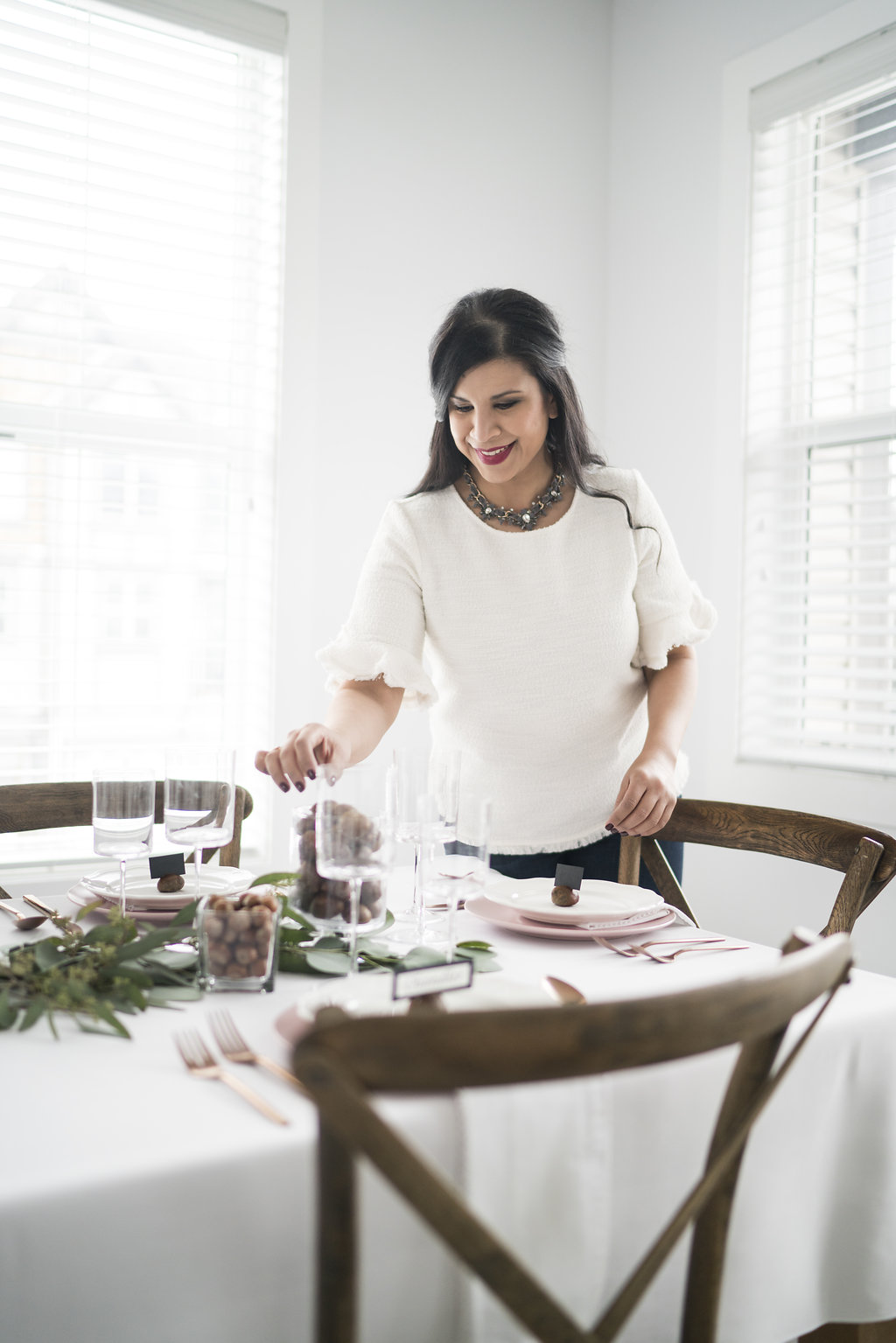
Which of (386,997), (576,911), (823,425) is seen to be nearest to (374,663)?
(576,911)

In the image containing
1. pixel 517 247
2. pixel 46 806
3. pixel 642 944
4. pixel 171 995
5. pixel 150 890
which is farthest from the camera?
pixel 517 247

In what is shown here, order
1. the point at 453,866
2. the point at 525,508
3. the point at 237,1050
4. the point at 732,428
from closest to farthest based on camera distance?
the point at 237,1050 → the point at 453,866 → the point at 525,508 → the point at 732,428

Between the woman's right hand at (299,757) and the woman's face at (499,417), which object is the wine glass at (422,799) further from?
the woman's face at (499,417)

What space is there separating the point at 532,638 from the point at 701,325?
60.8 inches

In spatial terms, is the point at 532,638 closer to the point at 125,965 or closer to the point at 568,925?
the point at 568,925

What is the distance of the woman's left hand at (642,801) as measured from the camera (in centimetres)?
132

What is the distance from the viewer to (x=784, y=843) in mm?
1477

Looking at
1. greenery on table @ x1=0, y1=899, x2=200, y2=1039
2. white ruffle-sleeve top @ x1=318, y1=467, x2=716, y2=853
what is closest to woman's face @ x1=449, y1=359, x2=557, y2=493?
white ruffle-sleeve top @ x1=318, y1=467, x2=716, y2=853

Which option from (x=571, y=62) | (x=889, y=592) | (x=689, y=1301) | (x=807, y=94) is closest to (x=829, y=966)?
(x=689, y=1301)

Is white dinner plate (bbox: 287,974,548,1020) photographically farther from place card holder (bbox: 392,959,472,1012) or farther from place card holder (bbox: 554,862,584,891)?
place card holder (bbox: 554,862,584,891)

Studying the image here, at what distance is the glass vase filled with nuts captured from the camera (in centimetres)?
104

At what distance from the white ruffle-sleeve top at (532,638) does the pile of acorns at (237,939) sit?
702 millimetres

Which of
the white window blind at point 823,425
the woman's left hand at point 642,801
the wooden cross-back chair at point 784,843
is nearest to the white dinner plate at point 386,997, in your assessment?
the woman's left hand at point 642,801

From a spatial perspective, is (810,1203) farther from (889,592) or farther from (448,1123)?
(889,592)
